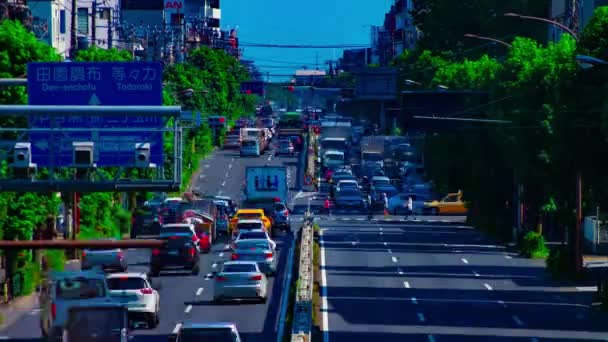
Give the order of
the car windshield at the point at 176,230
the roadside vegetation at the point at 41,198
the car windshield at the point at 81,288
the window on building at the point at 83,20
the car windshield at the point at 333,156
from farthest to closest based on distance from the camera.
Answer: the car windshield at the point at 333,156 < the window on building at the point at 83,20 < the car windshield at the point at 176,230 < the roadside vegetation at the point at 41,198 < the car windshield at the point at 81,288

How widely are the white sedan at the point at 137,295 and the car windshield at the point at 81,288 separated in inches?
185

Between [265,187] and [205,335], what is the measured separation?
55.4 m

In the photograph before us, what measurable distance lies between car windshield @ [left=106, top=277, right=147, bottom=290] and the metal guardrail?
4.13m

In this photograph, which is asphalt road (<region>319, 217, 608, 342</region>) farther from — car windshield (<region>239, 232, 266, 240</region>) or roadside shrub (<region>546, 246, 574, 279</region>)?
car windshield (<region>239, 232, 266, 240</region>)

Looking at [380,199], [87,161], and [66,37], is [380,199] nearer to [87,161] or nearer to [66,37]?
[66,37]

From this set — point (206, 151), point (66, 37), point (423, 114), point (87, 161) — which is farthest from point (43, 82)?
point (206, 151)

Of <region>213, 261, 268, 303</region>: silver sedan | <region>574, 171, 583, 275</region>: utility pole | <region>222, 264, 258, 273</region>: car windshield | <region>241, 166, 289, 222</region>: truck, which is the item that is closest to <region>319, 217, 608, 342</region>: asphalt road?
<region>574, 171, 583, 275</region>: utility pole

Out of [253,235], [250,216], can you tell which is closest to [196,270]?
[253,235]

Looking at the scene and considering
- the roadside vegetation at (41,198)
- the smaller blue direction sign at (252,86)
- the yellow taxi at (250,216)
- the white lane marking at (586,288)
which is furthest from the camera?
the smaller blue direction sign at (252,86)

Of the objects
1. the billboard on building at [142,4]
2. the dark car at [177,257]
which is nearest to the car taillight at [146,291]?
the dark car at [177,257]

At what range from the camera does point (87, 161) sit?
31.6m

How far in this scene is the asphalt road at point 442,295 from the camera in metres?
39.4

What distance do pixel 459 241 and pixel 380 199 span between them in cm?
2871

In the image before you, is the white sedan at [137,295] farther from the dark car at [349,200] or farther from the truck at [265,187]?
the dark car at [349,200]
